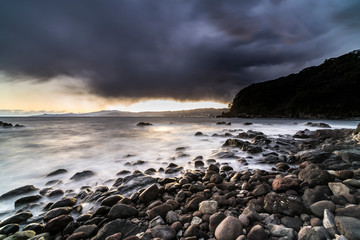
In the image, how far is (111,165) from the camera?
6.40 meters

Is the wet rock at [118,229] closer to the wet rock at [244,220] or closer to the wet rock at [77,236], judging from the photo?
the wet rock at [77,236]

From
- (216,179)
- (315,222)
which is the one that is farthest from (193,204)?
(315,222)

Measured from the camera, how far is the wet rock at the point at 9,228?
247 centimetres

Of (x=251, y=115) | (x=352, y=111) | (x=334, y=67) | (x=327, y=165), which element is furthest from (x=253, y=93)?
(x=327, y=165)

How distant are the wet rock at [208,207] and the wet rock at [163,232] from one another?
2.09 ft

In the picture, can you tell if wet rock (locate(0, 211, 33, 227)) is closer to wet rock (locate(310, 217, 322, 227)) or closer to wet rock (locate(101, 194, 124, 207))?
wet rock (locate(101, 194, 124, 207))

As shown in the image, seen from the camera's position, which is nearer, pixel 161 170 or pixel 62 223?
pixel 62 223

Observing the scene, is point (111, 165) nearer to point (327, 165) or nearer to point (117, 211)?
point (117, 211)

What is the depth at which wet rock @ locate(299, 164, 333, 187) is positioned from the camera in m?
3.10

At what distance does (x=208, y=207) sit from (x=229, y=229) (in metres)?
0.60

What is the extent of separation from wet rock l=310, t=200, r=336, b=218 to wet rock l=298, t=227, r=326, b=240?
1.83 ft

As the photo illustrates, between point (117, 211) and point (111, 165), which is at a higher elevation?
point (117, 211)

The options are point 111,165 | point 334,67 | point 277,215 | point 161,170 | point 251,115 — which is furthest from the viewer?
point 251,115

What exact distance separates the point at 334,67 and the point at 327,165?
281ft
